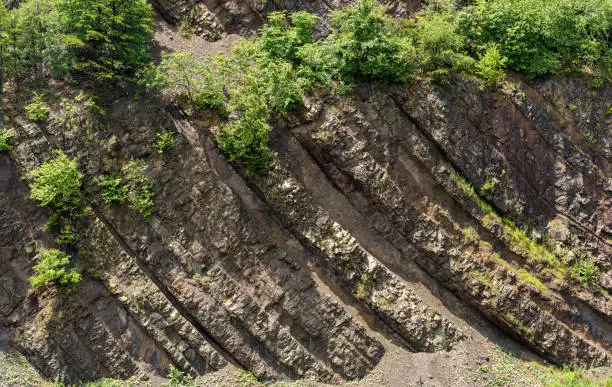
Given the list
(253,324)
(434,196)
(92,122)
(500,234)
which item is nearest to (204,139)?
(92,122)

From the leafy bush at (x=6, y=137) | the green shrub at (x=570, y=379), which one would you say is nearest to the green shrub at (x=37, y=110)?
the leafy bush at (x=6, y=137)

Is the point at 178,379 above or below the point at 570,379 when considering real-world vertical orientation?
below

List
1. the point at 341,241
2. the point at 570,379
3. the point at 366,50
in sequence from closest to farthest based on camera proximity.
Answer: the point at 570,379 < the point at 341,241 < the point at 366,50

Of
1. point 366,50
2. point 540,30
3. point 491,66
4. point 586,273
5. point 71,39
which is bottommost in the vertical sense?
point 586,273

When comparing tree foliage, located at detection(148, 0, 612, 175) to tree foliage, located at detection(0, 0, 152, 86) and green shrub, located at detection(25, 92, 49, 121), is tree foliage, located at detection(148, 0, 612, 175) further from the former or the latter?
green shrub, located at detection(25, 92, 49, 121)

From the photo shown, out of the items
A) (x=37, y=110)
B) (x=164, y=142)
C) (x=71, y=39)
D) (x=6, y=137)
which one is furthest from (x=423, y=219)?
(x=6, y=137)

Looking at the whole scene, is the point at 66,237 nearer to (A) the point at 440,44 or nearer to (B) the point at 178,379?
(B) the point at 178,379

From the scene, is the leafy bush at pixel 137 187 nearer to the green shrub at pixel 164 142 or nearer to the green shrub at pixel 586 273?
the green shrub at pixel 164 142

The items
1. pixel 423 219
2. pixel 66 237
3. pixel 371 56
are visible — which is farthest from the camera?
pixel 423 219
